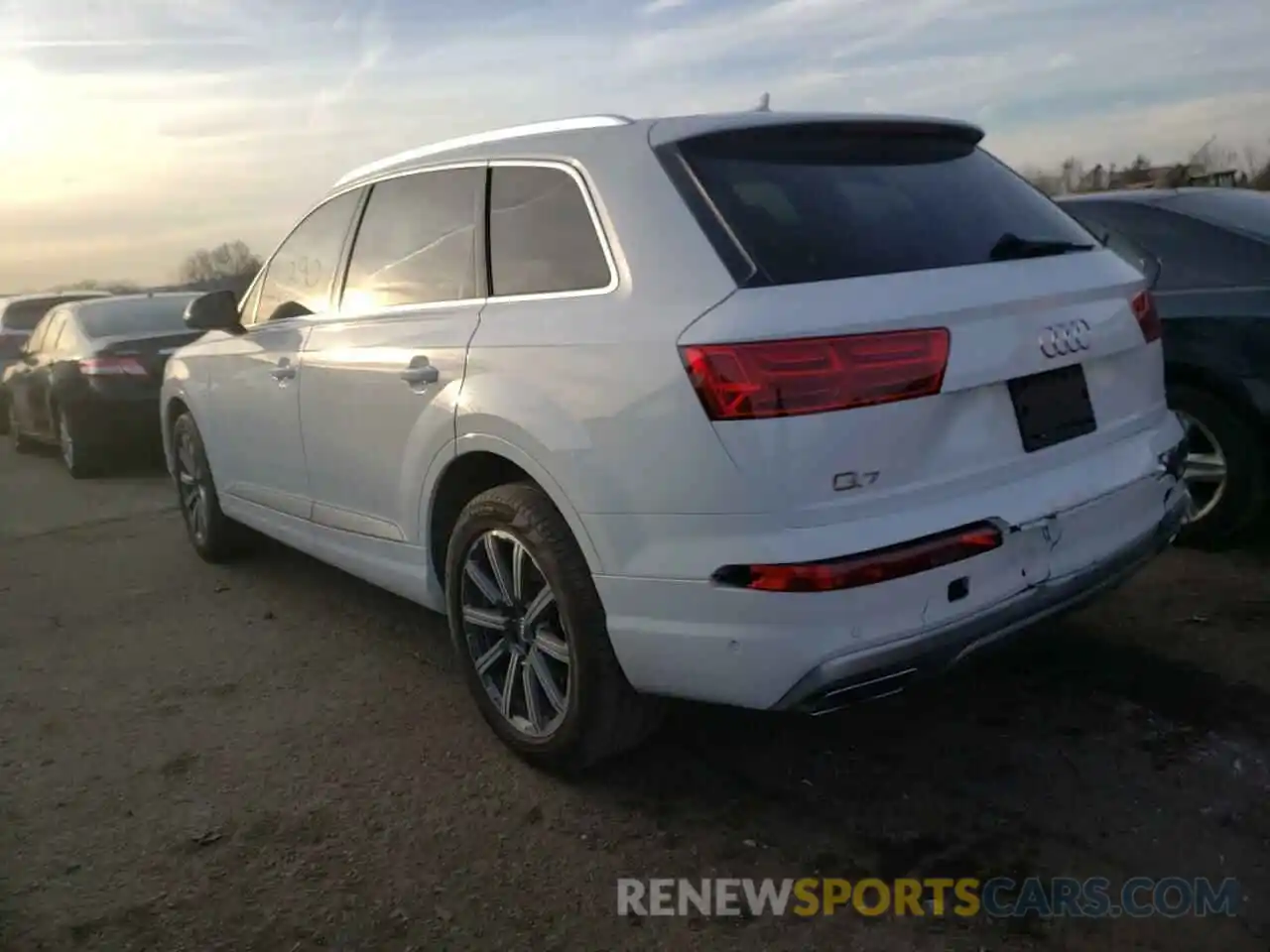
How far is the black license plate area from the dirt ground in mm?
944

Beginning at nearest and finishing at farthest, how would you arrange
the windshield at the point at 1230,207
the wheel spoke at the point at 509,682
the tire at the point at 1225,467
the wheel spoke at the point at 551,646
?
→ the wheel spoke at the point at 551,646 < the wheel spoke at the point at 509,682 < the tire at the point at 1225,467 < the windshield at the point at 1230,207

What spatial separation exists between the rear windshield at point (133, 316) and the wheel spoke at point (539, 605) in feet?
22.8

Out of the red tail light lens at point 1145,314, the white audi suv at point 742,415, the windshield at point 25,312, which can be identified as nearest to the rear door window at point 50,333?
the windshield at point 25,312

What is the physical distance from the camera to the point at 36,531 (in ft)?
24.7

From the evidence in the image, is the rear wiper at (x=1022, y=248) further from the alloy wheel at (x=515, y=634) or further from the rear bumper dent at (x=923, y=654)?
the alloy wheel at (x=515, y=634)

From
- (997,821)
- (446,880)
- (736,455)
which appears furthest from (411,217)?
(997,821)

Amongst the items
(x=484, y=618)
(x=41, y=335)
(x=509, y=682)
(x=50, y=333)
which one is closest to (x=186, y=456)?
(x=484, y=618)

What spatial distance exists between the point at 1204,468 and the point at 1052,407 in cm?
228

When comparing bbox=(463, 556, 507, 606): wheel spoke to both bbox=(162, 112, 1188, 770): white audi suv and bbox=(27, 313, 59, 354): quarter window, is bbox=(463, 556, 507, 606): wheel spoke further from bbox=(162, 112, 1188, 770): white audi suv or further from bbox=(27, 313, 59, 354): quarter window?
bbox=(27, 313, 59, 354): quarter window

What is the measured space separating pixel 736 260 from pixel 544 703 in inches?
55.5

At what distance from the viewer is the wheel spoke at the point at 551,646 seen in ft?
10.5

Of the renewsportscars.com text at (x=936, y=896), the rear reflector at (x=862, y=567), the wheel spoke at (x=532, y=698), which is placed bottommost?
the renewsportscars.com text at (x=936, y=896)

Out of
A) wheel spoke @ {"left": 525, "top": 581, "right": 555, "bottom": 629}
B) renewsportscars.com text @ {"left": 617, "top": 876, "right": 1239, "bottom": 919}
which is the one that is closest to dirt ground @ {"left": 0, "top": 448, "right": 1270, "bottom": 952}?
renewsportscars.com text @ {"left": 617, "top": 876, "right": 1239, "bottom": 919}

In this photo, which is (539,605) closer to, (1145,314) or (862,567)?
(862,567)
